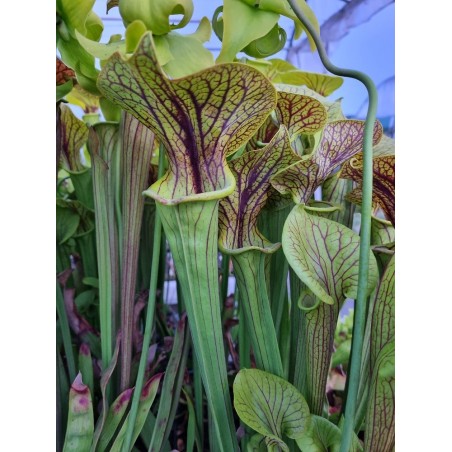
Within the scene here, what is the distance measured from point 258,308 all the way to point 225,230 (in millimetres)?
83

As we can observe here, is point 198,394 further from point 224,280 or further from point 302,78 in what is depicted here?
point 302,78

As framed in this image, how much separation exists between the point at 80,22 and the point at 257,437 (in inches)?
17.2

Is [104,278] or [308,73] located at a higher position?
[308,73]

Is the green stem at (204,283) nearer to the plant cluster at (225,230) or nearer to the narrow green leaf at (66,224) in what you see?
the plant cluster at (225,230)

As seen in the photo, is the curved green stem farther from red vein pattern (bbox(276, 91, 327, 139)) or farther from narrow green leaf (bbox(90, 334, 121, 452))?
narrow green leaf (bbox(90, 334, 121, 452))

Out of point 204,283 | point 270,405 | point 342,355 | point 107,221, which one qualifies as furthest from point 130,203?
point 342,355

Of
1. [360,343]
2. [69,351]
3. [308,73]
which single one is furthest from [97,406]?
[308,73]

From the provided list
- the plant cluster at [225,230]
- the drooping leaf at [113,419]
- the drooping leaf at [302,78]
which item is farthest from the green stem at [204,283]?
the drooping leaf at [302,78]

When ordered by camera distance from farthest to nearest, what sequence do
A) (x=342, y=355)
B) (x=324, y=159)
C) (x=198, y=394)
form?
1. (x=342, y=355)
2. (x=198, y=394)
3. (x=324, y=159)

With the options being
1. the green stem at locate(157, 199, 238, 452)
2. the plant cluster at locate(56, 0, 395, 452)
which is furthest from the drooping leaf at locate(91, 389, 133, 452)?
the green stem at locate(157, 199, 238, 452)

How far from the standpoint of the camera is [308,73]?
1.94ft

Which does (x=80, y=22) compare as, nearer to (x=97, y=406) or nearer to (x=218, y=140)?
(x=218, y=140)

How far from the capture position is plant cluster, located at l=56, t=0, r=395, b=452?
15.9 inches

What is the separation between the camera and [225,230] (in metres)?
0.47
